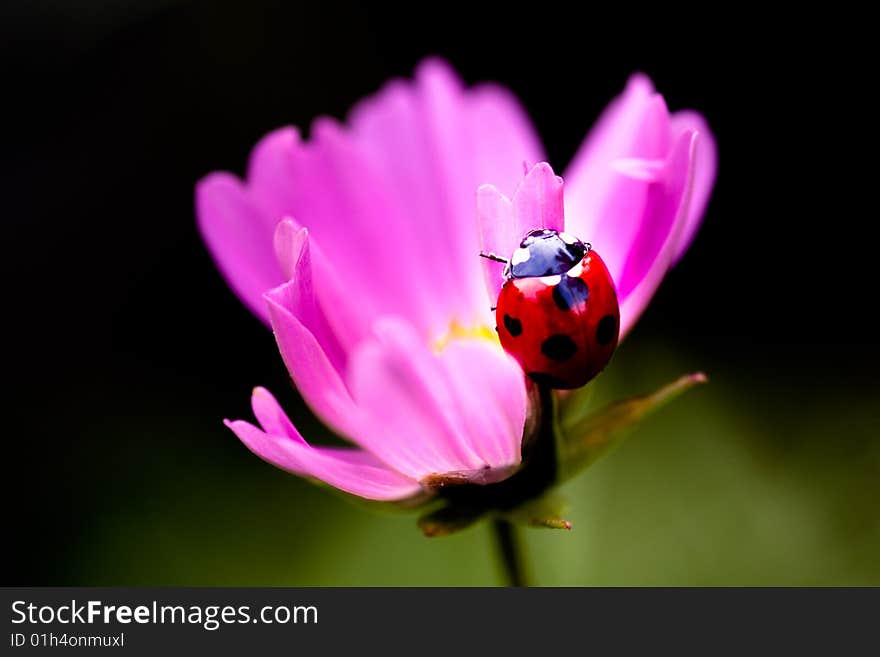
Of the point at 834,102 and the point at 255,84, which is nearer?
the point at 834,102

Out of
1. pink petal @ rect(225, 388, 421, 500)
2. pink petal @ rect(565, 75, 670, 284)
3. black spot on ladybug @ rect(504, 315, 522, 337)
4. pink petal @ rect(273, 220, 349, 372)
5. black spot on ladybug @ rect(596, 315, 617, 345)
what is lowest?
pink petal @ rect(225, 388, 421, 500)

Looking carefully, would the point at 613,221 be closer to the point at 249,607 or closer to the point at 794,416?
the point at 249,607

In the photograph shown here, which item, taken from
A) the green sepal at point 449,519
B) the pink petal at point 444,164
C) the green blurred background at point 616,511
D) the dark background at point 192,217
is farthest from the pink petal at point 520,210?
the dark background at point 192,217

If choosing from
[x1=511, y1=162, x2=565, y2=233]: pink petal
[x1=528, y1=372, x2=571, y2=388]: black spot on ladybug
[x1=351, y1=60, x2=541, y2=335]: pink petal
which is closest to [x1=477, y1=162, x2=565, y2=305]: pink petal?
[x1=511, y1=162, x2=565, y2=233]: pink petal

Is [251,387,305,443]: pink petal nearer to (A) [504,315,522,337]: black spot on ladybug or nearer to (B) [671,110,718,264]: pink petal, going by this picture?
(A) [504,315,522,337]: black spot on ladybug

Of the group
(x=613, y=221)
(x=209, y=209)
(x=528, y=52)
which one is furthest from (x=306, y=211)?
(x=528, y=52)

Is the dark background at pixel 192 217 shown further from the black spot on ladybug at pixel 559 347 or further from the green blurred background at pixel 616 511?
the black spot on ladybug at pixel 559 347
